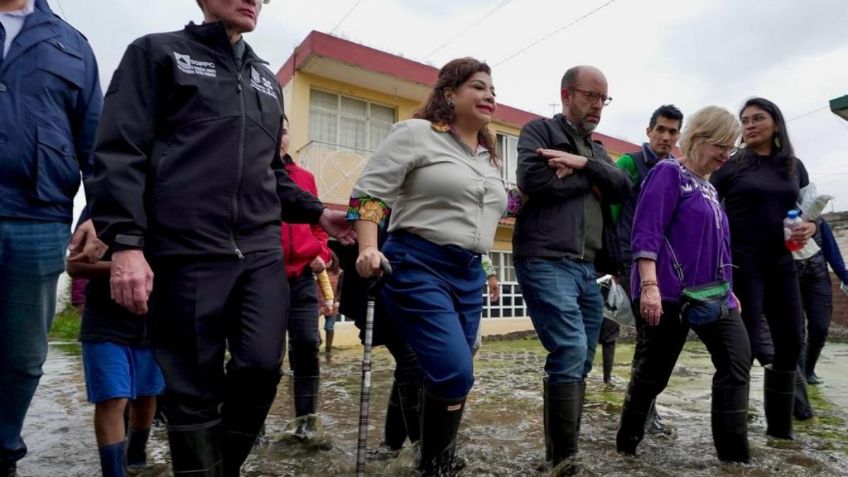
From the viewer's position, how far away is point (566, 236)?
3.03 metres

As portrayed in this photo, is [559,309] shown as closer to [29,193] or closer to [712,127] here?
[712,127]

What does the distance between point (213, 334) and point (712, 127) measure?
276 centimetres

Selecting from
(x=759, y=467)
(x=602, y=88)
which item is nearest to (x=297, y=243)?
(x=602, y=88)

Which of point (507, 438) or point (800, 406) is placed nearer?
point (507, 438)

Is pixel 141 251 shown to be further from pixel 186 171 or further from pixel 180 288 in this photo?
pixel 186 171

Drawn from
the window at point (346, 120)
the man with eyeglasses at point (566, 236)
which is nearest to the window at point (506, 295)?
the window at point (346, 120)

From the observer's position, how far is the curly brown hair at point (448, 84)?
9.53 ft

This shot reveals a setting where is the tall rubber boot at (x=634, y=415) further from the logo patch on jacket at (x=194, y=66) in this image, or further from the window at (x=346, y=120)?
the window at (x=346, y=120)

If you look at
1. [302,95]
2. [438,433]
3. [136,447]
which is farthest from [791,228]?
[302,95]

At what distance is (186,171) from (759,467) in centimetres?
302

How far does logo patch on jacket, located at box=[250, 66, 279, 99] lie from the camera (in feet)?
7.42

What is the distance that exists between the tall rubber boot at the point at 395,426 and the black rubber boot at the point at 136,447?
128 cm

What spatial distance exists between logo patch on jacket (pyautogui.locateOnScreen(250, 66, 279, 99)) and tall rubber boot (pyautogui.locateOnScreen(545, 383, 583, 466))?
6.16 feet

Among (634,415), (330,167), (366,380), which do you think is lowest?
(634,415)
